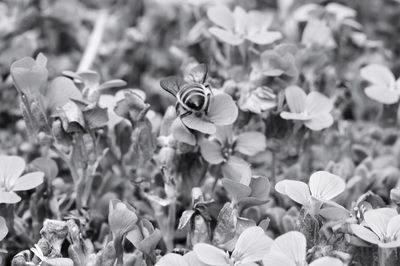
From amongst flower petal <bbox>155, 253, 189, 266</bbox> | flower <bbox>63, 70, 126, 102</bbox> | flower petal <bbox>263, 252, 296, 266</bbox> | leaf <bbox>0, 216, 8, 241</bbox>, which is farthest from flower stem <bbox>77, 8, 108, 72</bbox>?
flower petal <bbox>263, 252, 296, 266</bbox>

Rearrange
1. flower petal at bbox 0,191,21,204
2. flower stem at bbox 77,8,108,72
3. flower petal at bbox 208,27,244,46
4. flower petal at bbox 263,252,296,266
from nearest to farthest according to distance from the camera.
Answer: flower petal at bbox 263,252,296,266, flower petal at bbox 0,191,21,204, flower petal at bbox 208,27,244,46, flower stem at bbox 77,8,108,72

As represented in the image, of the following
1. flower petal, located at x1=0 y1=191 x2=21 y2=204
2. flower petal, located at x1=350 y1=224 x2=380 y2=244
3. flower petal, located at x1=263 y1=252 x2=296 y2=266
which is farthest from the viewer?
flower petal, located at x1=0 y1=191 x2=21 y2=204

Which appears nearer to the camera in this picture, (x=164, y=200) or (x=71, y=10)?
(x=164, y=200)

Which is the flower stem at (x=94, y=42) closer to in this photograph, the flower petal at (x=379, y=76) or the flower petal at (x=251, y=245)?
the flower petal at (x=379, y=76)

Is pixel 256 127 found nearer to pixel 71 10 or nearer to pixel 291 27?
pixel 291 27

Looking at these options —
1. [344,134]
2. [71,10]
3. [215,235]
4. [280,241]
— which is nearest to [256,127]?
[344,134]

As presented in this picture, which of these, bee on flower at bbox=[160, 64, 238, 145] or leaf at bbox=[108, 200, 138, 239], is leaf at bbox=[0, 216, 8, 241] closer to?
leaf at bbox=[108, 200, 138, 239]

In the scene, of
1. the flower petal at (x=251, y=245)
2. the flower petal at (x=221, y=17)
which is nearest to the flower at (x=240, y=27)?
the flower petal at (x=221, y=17)
